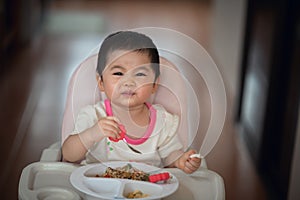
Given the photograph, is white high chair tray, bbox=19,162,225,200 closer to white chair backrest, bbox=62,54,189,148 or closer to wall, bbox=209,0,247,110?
white chair backrest, bbox=62,54,189,148

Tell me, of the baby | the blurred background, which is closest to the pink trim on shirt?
the baby

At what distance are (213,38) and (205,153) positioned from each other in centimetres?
157

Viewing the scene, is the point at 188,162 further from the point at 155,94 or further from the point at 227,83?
the point at 227,83

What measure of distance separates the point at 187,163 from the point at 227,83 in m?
1.28

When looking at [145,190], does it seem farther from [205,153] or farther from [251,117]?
[251,117]

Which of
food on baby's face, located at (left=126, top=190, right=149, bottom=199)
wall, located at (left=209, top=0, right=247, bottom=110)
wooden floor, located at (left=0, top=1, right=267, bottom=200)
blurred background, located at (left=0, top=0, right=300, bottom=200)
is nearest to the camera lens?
food on baby's face, located at (left=126, top=190, right=149, bottom=199)

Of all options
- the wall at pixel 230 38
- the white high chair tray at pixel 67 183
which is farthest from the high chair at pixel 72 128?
the wall at pixel 230 38

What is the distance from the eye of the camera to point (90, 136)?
2.30 ft

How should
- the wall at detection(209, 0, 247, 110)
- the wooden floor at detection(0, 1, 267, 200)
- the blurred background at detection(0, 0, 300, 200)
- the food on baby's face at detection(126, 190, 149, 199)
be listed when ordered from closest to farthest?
the food on baby's face at detection(126, 190, 149, 199)
the wooden floor at detection(0, 1, 267, 200)
the blurred background at detection(0, 0, 300, 200)
the wall at detection(209, 0, 247, 110)

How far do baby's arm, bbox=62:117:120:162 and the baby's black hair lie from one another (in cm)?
6

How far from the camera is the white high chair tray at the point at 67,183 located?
28.3 inches

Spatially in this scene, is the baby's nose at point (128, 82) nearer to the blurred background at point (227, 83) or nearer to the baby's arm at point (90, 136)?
the baby's arm at point (90, 136)

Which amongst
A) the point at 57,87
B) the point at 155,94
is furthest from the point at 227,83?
the point at 155,94

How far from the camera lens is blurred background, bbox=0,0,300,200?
40.3 inches
